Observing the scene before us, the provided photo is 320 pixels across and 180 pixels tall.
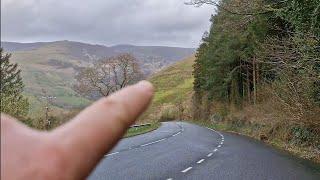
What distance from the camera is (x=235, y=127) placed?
5397 centimetres

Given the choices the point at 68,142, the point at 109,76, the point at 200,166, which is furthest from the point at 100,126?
the point at 109,76

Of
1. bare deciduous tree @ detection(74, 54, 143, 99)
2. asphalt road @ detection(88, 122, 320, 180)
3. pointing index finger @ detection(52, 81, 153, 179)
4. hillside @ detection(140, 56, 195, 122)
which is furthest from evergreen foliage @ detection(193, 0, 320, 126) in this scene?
hillside @ detection(140, 56, 195, 122)

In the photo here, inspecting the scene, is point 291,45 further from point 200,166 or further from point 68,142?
point 68,142

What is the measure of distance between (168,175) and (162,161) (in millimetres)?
4044

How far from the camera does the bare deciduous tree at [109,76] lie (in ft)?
275

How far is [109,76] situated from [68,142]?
85.4 m

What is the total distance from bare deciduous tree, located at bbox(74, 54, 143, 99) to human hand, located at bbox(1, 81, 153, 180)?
3222 inches

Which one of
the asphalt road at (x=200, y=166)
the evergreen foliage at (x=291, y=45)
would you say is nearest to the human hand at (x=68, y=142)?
the asphalt road at (x=200, y=166)

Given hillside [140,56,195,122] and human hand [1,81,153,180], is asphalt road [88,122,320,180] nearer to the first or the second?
human hand [1,81,153,180]

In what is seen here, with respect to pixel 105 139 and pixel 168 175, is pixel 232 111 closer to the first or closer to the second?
pixel 168 175

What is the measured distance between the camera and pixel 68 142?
4.10 ft

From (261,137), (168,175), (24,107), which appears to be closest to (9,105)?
(24,107)

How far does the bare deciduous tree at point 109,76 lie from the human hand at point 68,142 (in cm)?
8184

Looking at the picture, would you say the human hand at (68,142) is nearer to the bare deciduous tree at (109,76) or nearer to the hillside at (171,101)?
the bare deciduous tree at (109,76)
